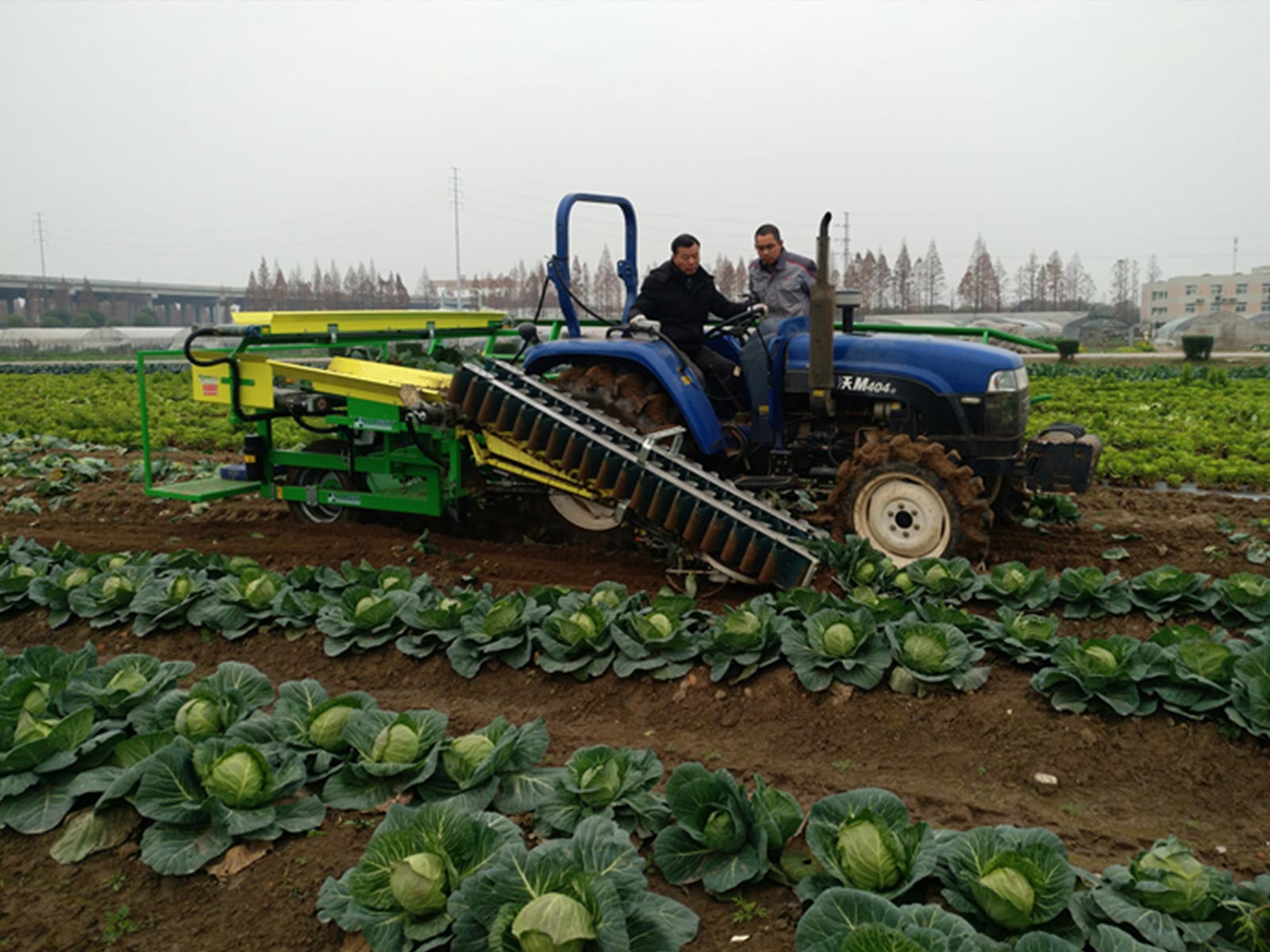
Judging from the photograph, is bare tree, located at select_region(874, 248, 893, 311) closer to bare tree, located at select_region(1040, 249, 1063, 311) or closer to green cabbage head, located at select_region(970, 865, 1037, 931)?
bare tree, located at select_region(1040, 249, 1063, 311)

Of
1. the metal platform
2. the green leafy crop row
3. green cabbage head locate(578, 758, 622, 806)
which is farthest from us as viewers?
the green leafy crop row

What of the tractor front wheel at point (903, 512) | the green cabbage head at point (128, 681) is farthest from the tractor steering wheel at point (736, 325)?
the green cabbage head at point (128, 681)

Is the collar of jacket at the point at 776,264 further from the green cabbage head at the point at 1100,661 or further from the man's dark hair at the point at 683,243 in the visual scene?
the green cabbage head at the point at 1100,661

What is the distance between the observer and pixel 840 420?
6645mm

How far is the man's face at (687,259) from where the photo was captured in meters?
6.50

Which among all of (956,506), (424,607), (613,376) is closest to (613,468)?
(613,376)

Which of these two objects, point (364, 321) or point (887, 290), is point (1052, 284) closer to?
point (887, 290)

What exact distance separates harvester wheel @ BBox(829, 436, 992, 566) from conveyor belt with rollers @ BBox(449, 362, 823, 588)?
0.42m

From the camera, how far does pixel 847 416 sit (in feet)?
21.8

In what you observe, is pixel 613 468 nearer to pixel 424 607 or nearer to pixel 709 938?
pixel 424 607

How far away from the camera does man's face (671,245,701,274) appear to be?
6496 millimetres

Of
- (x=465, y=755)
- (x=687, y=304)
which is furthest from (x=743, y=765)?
(x=687, y=304)

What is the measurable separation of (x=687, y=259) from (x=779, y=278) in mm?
635

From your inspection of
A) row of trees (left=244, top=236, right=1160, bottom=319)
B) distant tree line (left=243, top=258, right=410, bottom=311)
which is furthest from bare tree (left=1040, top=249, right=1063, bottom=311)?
distant tree line (left=243, top=258, right=410, bottom=311)
